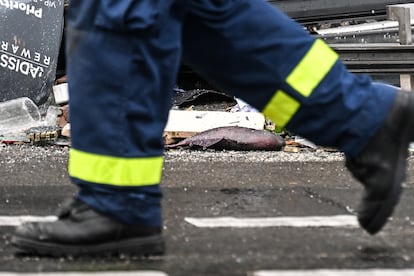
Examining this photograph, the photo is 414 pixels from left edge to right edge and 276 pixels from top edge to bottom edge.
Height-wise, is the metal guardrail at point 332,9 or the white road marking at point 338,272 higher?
the white road marking at point 338,272

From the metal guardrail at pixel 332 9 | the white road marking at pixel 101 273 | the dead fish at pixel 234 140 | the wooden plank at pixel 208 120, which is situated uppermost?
the white road marking at pixel 101 273

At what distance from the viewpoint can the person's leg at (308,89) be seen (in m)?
2.30

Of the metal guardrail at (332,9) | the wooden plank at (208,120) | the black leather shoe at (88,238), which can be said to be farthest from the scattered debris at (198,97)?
the black leather shoe at (88,238)

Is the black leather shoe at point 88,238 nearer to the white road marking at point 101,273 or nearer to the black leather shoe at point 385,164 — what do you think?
the white road marking at point 101,273

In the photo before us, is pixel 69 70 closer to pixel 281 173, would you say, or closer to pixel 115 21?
pixel 115 21

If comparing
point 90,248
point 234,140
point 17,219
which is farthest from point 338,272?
point 234,140

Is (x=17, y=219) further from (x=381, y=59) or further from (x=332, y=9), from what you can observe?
(x=332, y=9)

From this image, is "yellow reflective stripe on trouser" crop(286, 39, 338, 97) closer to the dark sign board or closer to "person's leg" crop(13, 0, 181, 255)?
"person's leg" crop(13, 0, 181, 255)

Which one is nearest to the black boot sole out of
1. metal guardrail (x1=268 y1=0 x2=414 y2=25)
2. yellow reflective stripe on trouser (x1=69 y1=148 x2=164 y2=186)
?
yellow reflective stripe on trouser (x1=69 y1=148 x2=164 y2=186)

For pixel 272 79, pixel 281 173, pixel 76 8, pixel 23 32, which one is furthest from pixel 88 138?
pixel 23 32

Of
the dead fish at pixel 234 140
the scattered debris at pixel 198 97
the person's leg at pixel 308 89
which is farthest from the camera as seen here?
the scattered debris at pixel 198 97

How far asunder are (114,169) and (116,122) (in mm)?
116

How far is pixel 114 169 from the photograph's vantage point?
7.00 feet

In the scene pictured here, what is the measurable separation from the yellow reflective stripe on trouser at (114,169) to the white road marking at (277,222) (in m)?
0.54
